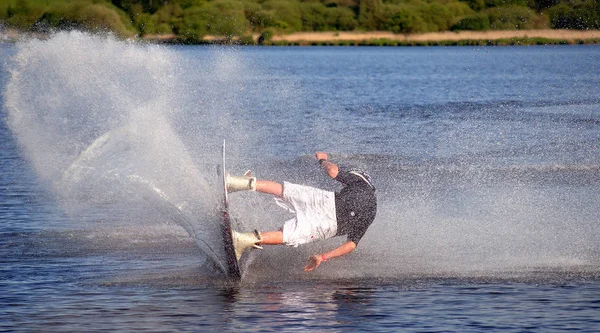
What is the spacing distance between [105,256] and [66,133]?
636 inches

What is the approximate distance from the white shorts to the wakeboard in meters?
0.63

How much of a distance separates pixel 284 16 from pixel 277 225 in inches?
3636

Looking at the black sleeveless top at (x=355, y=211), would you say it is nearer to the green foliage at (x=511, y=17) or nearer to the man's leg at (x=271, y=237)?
the man's leg at (x=271, y=237)

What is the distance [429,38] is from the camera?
11319 cm

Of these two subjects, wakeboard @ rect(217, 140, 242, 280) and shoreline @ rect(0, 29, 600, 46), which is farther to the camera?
shoreline @ rect(0, 29, 600, 46)

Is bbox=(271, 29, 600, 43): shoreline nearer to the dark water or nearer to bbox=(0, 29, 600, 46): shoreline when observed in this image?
bbox=(0, 29, 600, 46): shoreline

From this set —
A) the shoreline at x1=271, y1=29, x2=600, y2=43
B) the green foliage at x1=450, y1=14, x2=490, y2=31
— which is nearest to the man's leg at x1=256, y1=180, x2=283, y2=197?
the shoreline at x1=271, y1=29, x2=600, y2=43

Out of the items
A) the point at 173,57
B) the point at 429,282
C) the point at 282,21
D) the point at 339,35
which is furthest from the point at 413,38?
the point at 429,282

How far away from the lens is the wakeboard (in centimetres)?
1136

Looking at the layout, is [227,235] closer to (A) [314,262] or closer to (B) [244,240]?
(B) [244,240]

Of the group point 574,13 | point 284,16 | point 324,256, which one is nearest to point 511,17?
point 574,13

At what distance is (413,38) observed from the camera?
367ft

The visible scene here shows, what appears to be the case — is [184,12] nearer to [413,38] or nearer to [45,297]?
[413,38]

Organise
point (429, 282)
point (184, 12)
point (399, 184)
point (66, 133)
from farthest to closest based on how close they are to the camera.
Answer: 1. point (184, 12)
2. point (66, 133)
3. point (399, 184)
4. point (429, 282)
